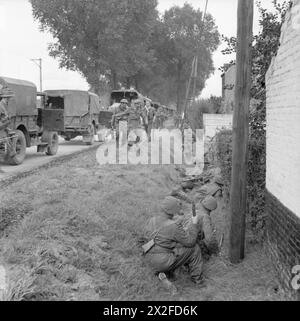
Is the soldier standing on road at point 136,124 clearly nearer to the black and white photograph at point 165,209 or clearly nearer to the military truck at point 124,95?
the black and white photograph at point 165,209

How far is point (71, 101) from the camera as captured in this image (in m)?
19.1

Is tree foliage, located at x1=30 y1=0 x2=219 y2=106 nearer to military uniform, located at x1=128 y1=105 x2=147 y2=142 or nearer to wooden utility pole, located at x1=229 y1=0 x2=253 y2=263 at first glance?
military uniform, located at x1=128 y1=105 x2=147 y2=142

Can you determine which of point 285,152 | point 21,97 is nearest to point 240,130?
point 285,152

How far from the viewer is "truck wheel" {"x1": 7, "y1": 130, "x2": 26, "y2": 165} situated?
1290 centimetres

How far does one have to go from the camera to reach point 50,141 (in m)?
15.7

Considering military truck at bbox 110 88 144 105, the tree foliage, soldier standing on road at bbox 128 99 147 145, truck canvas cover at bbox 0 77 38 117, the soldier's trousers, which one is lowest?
the soldier's trousers

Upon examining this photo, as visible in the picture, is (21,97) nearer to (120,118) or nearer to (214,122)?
(120,118)

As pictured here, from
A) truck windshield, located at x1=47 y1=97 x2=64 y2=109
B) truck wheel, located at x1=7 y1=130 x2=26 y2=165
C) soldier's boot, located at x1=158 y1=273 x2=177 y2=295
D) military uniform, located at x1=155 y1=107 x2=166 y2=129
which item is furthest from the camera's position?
military uniform, located at x1=155 y1=107 x2=166 y2=129

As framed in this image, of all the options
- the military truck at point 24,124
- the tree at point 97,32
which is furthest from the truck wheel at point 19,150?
the tree at point 97,32

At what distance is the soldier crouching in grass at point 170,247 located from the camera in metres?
6.13

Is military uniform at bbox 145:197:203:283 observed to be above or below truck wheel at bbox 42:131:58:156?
below

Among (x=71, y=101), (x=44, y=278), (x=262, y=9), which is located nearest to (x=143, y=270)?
(x=44, y=278)

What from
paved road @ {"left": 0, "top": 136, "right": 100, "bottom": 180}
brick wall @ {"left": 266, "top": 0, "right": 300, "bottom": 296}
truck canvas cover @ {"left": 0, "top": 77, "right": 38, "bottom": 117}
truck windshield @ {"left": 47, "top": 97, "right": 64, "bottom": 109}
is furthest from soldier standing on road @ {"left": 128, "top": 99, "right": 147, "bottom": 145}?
brick wall @ {"left": 266, "top": 0, "right": 300, "bottom": 296}
